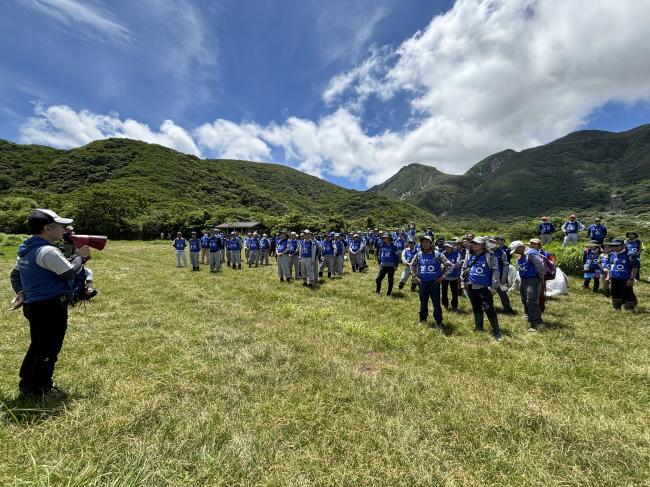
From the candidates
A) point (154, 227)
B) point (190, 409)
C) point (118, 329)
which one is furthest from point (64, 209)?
point (190, 409)

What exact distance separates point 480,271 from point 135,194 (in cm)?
9541

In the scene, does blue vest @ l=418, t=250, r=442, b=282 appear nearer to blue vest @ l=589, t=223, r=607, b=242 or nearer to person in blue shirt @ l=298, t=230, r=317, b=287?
person in blue shirt @ l=298, t=230, r=317, b=287

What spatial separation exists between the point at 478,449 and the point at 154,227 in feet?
229

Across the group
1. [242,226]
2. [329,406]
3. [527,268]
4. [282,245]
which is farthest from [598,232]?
[242,226]

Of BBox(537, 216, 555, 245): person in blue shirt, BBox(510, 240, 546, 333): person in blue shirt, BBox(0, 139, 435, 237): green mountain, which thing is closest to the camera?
BBox(510, 240, 546, 333): person in blue shirt

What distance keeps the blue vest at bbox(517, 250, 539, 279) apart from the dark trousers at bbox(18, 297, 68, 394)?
32.2 ft

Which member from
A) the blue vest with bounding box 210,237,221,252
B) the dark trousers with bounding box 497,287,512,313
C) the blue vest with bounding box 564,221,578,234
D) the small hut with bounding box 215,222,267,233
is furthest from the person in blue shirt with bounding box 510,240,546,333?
the small hut with bounding box 215,222,267,233

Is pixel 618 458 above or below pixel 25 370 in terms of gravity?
below

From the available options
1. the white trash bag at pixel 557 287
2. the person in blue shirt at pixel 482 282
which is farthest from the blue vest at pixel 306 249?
the white trash bag at pixel 557 287

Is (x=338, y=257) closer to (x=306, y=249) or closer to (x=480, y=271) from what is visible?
(x=306, y=249)

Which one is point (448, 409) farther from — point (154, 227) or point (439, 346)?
point (154, 227)

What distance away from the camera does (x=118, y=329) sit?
7.44 metres

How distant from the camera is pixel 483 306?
7.50 meters

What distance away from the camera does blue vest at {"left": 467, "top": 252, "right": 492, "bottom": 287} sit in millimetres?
7445
